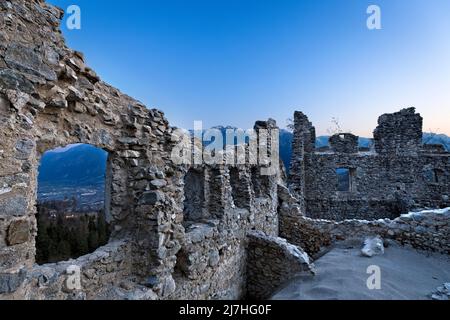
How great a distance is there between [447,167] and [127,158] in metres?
17.8

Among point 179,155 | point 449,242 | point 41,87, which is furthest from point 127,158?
point 449,242

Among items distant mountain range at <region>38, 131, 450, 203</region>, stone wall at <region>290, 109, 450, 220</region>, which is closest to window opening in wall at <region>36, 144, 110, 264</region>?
distant mountain range at <region>38, 131, 450, 203</region>

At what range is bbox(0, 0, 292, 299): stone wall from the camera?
2822 millimetres

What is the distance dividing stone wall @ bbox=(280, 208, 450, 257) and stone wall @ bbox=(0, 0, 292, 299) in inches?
157

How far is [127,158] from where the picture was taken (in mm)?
4465

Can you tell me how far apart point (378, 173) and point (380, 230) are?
874 centimetres

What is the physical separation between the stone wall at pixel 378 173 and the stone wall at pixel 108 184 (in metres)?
10.4

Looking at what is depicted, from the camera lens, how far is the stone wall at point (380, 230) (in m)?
7.53

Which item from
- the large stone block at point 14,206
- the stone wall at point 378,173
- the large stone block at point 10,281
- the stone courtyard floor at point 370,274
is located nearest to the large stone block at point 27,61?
the large stone block at point 14,206

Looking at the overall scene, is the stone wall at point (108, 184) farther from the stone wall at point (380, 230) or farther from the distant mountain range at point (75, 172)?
the distant mountain range at point (75, 172)

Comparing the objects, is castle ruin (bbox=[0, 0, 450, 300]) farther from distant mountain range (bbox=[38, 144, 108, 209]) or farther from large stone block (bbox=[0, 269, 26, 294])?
distant mountain range (bbox=[38, 144, 108, 209])

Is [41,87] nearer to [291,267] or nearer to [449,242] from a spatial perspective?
[291,267]

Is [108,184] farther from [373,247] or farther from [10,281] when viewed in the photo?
[373,247]

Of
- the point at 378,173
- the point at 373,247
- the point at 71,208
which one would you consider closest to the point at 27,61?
the point at 373,247
